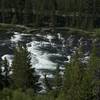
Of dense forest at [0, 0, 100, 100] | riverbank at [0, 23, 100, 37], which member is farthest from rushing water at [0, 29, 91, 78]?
riverbank at [0, 23, 100, 37]

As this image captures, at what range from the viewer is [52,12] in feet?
415

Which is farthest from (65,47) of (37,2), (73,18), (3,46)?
(37,2)

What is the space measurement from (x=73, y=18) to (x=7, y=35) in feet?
105

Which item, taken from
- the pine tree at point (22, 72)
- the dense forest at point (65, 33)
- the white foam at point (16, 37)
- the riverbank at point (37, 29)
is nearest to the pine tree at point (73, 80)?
the dense forest at point (65, 33)

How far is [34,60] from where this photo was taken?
70.2 m

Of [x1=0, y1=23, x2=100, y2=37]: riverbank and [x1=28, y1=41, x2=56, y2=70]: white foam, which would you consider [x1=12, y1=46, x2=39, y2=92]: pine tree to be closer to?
[x1=28, y1=41, x2=56, y2=70]: white foam

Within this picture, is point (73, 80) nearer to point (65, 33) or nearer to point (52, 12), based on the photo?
point (65, 33)

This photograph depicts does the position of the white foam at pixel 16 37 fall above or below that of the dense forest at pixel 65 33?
below

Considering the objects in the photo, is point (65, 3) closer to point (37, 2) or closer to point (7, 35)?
point (37, 2)

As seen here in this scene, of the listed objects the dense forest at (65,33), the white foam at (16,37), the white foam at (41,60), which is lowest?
the white foam at (41,60)

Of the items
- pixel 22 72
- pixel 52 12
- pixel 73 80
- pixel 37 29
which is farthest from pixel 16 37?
pixel 73 80

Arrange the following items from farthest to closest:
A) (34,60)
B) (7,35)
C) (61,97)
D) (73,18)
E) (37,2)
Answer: (37,2), (73,18), (7,35), (34,60), (61,97)

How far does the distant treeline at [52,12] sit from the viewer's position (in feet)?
390

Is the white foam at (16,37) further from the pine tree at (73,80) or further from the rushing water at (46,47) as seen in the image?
the pine tree at (73,80)
